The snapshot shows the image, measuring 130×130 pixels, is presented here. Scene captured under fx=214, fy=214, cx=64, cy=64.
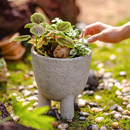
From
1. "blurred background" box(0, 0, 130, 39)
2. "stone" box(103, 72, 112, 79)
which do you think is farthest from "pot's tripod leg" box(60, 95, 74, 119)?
"blurred background" box(0, 0, 130, 39)

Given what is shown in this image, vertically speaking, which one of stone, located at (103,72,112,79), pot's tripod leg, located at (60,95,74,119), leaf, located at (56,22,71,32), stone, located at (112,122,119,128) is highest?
leaf, located at (56,22,71,32)

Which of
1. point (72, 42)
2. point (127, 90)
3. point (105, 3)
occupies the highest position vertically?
point (72, 42)

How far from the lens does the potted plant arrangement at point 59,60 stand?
1580mm

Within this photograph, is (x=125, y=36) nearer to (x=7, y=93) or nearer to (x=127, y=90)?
(x=127, y=90)

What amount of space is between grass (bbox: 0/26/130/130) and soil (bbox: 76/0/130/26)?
1.19 metres

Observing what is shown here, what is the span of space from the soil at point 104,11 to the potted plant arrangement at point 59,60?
2.96m

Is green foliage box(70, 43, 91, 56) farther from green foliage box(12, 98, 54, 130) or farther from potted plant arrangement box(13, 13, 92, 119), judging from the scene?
green foliage box(12, 98, 54, 130)

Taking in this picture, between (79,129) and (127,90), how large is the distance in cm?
87

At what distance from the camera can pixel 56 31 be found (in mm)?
1545

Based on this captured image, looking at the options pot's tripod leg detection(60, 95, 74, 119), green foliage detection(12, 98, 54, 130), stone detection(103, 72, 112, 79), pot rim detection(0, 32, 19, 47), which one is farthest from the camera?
pot rim detection(0, 32, 19, 47)

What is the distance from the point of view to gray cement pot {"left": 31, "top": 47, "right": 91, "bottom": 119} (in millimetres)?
1587

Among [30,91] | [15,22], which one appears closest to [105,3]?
[15,22]

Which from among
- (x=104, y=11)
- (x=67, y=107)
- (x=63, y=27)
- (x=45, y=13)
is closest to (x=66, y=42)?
(x=63, y=27)

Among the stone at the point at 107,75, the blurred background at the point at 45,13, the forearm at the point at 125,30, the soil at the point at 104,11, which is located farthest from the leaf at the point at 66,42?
the soil at the point at 104,11
